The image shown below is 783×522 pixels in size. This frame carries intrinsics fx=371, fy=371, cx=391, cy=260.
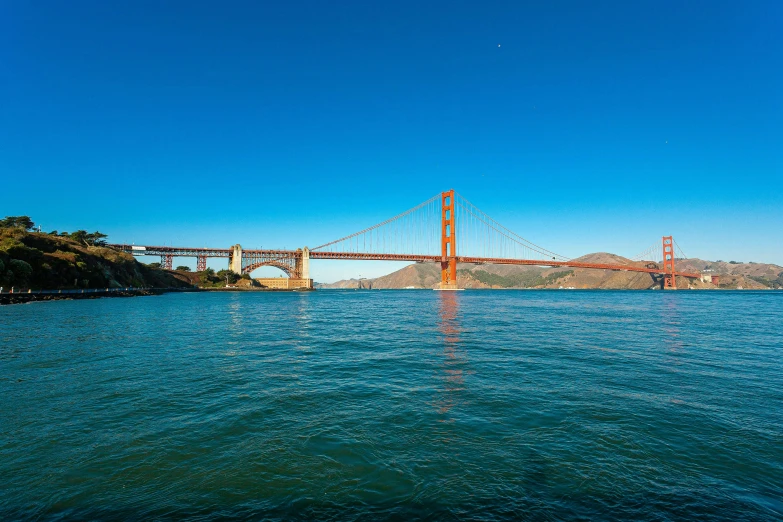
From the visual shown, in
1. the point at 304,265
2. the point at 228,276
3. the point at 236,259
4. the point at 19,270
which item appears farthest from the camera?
the point at 236,259

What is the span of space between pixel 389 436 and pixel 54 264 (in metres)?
76.2

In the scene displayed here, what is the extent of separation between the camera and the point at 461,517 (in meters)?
4.68

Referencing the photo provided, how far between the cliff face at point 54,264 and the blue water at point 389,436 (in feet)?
167

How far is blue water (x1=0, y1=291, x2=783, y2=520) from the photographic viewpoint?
5051mm

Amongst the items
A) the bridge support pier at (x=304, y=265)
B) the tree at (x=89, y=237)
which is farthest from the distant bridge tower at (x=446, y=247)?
the tree at (x=89, y=237)

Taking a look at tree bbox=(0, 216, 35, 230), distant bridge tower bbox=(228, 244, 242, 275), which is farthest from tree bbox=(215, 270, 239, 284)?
tree bbox=(0, 216, 35, 230)

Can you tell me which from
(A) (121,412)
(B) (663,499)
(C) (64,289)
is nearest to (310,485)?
(B) (663,499)

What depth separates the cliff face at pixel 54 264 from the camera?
5088 cm

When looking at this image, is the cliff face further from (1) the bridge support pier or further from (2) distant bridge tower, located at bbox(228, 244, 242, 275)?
(1) the bridge support pier

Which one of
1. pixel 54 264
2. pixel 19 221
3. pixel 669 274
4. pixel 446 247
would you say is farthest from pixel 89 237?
pixel 669 274

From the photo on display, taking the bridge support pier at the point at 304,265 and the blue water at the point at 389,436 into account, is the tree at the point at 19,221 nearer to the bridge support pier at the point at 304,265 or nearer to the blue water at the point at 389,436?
the bridge support pier at the point at 304,265

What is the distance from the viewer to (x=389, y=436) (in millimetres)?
7141

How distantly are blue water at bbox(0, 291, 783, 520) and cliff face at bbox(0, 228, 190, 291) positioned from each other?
5101cm

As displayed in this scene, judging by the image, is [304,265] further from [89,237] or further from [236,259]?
[89,237]
